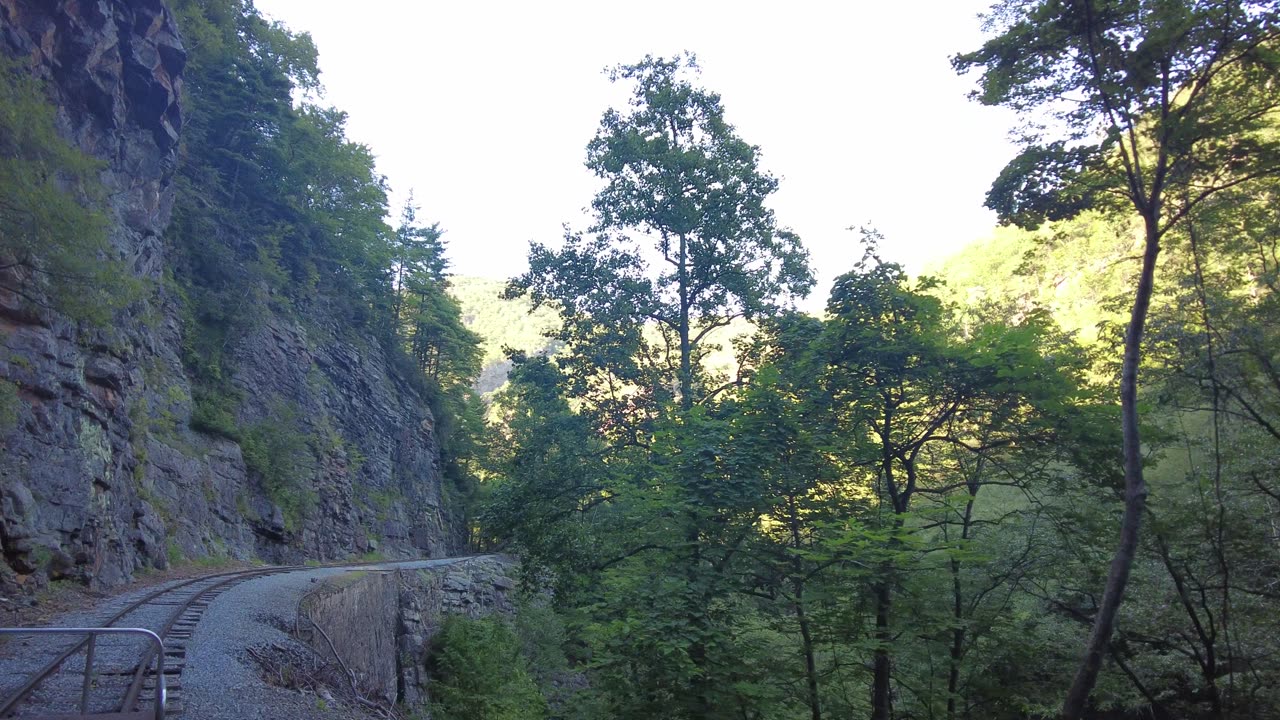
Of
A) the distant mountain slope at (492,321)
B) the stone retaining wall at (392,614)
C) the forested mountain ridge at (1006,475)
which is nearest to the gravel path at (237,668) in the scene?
the stone retaining wall at (392,614)

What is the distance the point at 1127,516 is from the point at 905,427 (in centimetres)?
394

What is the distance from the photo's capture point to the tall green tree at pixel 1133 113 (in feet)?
27.0

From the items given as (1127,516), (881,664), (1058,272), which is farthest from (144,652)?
(1058,272)

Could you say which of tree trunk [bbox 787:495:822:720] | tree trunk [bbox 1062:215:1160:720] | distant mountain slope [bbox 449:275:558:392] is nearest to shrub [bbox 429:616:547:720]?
tree trunk [bbox 787:495:822:720]

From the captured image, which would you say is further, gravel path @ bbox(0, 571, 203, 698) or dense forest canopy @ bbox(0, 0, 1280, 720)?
dense forest canopy @ bbox(0, 0, 1280, 720)

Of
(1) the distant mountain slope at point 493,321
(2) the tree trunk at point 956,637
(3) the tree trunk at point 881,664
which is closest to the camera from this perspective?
(3) the tree trunk at point 881,664

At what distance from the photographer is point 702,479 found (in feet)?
35.6

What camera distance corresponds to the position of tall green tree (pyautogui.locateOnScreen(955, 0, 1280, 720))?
822cm

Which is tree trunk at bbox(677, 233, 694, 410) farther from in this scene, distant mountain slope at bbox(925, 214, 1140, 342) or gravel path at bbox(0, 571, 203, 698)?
gravel path at bbox(0, 571, 203, 698)

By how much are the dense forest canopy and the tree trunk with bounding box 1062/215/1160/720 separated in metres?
0.05

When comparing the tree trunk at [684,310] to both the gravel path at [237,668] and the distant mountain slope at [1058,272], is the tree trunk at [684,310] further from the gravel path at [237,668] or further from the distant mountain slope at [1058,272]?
the gravel path at [237,668]

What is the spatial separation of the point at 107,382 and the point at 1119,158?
1941 centimetres

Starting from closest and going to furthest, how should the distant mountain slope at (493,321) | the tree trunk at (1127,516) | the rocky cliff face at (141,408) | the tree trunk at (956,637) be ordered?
1. the tree trunk at (1127,516)
2. the tree trunk at (956,637)
3. the rocky cliff face at (141,408)
4. the distant mountain slope at (493,321)

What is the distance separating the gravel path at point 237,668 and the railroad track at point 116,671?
152 millimetres
